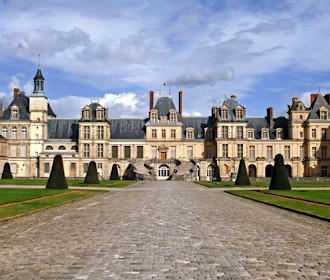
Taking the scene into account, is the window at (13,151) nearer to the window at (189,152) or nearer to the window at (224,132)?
the window at (189,152)

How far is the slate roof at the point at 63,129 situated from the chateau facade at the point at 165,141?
0.65ft

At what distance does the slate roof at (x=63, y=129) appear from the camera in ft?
205

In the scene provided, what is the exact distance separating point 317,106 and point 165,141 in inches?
884

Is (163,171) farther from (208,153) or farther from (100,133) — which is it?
(100,133)

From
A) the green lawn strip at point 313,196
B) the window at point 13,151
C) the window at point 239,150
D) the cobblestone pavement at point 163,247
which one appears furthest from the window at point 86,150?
the cobblestone pavement at point 163,247

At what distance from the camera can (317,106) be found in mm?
59906

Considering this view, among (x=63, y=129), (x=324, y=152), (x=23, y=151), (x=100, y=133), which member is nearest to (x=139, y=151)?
(x=100, y=133)

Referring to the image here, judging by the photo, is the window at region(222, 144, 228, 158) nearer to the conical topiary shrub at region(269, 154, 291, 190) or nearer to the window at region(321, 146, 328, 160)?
the window at region(321, 146, 328, 160)

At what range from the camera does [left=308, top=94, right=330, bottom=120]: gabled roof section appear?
5928cm

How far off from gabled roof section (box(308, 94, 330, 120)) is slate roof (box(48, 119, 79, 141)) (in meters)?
34.5

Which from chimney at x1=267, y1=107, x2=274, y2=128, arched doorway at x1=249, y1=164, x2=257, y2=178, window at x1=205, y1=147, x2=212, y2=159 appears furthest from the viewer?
chimney at x1=267, y1=107, x2=274, y2=128

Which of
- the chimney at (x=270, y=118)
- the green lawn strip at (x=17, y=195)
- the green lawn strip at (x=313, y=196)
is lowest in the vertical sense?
the green lawn strip at (x=313, y=196)

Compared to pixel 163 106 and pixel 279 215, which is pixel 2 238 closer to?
pixel 279 215

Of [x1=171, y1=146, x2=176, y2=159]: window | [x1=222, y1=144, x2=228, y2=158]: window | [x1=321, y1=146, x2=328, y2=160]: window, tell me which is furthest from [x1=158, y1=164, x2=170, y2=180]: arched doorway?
[x1=321, y1=146, x2=328, y2=160]: window
